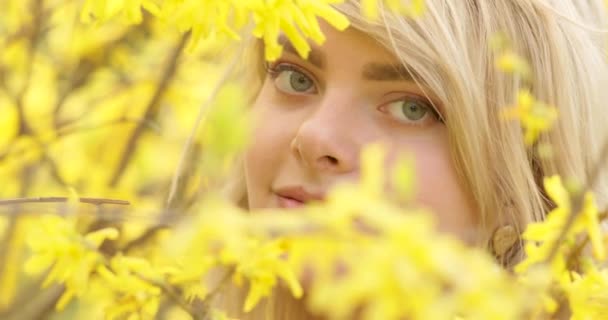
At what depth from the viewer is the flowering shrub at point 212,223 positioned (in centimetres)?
54

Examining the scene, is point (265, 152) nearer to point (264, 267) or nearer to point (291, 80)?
point (291, 80)

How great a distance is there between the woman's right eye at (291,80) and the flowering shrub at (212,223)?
0.16 metres

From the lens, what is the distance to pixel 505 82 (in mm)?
1399

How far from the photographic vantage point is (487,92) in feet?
4.61

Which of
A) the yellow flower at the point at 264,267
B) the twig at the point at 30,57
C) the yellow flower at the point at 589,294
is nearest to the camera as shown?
the yellow flower at the point at 264,267

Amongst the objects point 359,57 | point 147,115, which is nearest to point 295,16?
point 359,57

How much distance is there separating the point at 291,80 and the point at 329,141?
243mm

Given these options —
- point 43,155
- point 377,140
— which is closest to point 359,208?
point 377,140

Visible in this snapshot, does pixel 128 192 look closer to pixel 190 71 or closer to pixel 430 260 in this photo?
pixel 190 71

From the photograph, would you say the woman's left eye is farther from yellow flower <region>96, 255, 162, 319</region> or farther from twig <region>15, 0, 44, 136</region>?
twig <region>15, 0, 44, 136</region>

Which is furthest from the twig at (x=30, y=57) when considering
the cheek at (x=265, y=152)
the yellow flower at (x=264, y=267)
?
the yellow flower at (x=264, y=267)

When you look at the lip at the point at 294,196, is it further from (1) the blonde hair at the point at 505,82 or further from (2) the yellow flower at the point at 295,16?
(2) the yellow flower at the point at 295,16

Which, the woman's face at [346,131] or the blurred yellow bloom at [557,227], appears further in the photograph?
the woman's face at [346,131]

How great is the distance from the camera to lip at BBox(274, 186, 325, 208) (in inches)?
50.5
